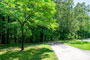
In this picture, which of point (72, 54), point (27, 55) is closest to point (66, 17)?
point (72, 54)

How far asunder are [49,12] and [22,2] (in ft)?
7.34

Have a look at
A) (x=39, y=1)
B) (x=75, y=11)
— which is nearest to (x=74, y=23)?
(x=75, y=11)

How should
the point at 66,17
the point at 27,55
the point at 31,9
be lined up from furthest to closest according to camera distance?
the point at 66,17 < the point at 31,9 < the point at 27,55

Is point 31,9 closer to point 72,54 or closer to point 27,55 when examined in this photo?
point 27,55

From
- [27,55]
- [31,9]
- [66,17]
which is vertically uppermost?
[66,17]

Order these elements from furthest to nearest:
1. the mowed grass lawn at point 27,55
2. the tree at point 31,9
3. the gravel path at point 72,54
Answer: the tree at point 31,9, the mowed grass lawn at point 27,55, the gravel path at point 72,54

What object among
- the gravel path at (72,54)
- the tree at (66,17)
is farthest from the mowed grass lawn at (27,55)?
the tree at (66,17)

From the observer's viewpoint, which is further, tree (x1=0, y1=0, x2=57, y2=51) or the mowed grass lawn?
tree (x1=0, y1=0, x2=57, y2=51)

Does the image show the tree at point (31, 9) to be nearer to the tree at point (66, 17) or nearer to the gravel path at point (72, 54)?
the gravel path at point (72, 54)

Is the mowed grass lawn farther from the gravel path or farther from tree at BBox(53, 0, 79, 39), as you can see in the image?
tree at BBox(53, 0, 79, 39)

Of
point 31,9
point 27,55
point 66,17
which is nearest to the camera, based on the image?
point 27,55

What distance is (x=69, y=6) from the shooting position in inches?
687

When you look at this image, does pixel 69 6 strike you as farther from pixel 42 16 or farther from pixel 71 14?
pixel 42 16

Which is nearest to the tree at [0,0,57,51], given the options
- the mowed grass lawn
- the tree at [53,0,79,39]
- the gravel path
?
the mowed grass lawn
